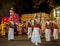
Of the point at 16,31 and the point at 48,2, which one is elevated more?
the point at 48,2

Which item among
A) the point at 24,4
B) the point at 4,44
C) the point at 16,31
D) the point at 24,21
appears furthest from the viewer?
the point at 24,4

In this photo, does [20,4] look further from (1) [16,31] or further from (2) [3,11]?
(1) [16,31]

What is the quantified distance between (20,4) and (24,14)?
1518mm

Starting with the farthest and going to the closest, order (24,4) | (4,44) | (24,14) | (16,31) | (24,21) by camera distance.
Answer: (24,4) → (24,14) → (24,21) → (16,31) → (4,44)

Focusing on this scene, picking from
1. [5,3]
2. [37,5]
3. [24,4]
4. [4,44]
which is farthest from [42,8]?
[4,44]

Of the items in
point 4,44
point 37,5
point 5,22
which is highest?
point 37,5

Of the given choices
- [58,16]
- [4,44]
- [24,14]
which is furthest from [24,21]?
[4,44]

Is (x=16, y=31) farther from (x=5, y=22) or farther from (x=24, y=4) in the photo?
(x=24, y=4)

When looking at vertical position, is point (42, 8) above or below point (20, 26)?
above

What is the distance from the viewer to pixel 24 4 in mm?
20141

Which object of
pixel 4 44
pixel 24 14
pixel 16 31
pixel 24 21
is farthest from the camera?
pixel 24 14

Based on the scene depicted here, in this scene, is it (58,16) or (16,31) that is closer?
(16,31)

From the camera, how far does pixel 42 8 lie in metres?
19.3

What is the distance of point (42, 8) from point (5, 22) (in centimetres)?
424
